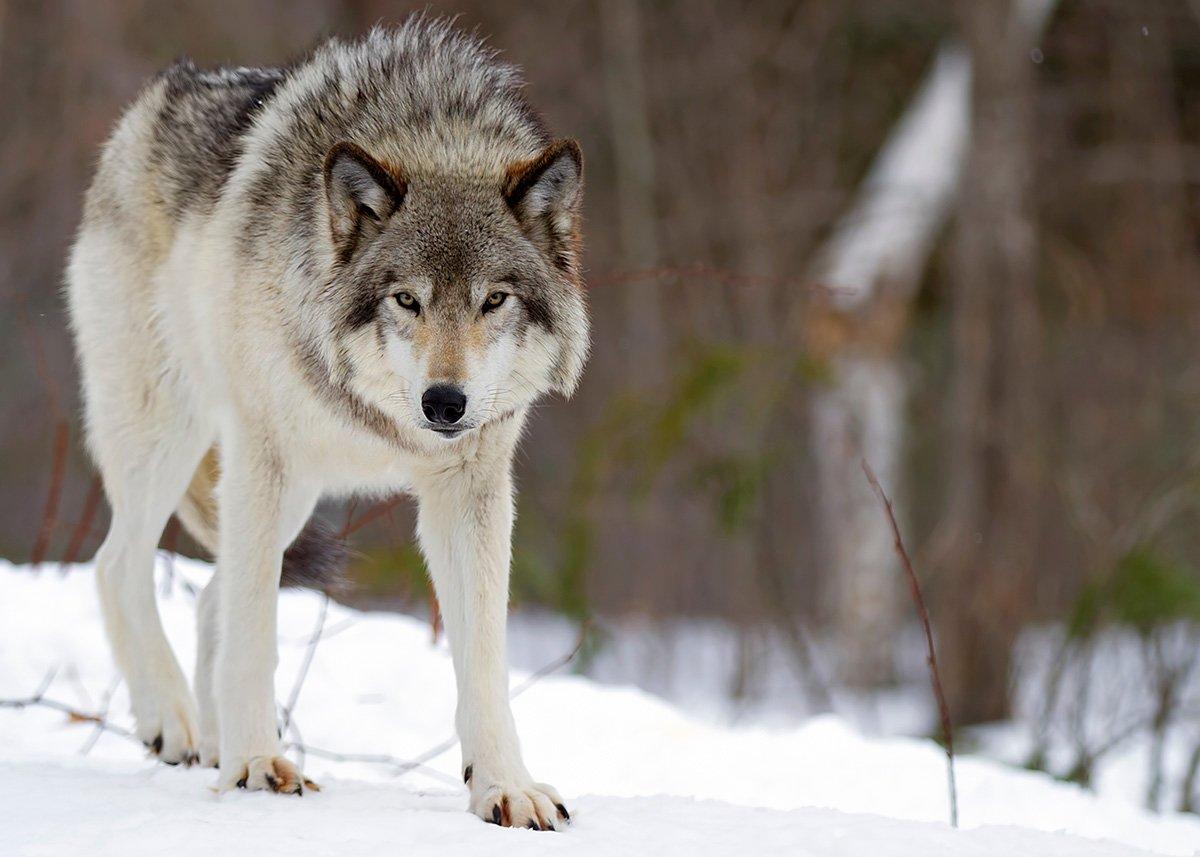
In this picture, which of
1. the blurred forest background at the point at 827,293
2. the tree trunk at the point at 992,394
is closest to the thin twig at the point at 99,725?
the blurred forest background at the point at 827,293

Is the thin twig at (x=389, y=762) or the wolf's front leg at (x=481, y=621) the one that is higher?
the wolf's front leg at (x=481, y=621)

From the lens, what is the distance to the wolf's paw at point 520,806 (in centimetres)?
287

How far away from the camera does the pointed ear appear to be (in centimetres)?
324

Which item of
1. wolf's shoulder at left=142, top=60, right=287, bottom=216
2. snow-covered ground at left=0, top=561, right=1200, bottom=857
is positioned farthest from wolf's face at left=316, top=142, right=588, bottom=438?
snow-covered ground at left=0, top=561, right=1200, bottom=857

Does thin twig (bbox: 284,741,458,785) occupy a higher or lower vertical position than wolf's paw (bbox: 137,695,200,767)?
lower

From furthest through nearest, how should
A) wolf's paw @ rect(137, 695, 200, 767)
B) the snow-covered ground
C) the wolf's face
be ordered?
wolf's paw @ rect(137, 695, 200, 767)
the wolf's face
the snow-covered ground

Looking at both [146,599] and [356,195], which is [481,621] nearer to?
[356,195]

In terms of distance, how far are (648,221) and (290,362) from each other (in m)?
8.88

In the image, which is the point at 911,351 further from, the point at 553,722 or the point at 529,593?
the point at 553,722

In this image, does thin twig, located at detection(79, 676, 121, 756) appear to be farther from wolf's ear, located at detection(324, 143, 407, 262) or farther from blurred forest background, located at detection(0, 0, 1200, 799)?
blurred forest background, located at detection(0, 0, 1200, 799)

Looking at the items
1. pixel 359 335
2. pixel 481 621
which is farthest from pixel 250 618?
pixel 359 335

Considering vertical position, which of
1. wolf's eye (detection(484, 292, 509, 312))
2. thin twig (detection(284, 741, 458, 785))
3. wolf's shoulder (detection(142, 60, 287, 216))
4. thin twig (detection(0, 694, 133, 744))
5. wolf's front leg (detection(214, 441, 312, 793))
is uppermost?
wolf's shoulder (detection(142, 60, 287, 216))

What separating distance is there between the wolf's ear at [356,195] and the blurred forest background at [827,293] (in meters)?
5.36

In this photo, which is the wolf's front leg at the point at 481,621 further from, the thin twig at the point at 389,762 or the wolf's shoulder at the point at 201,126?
the wolf's shoulder at the point at 201,126
